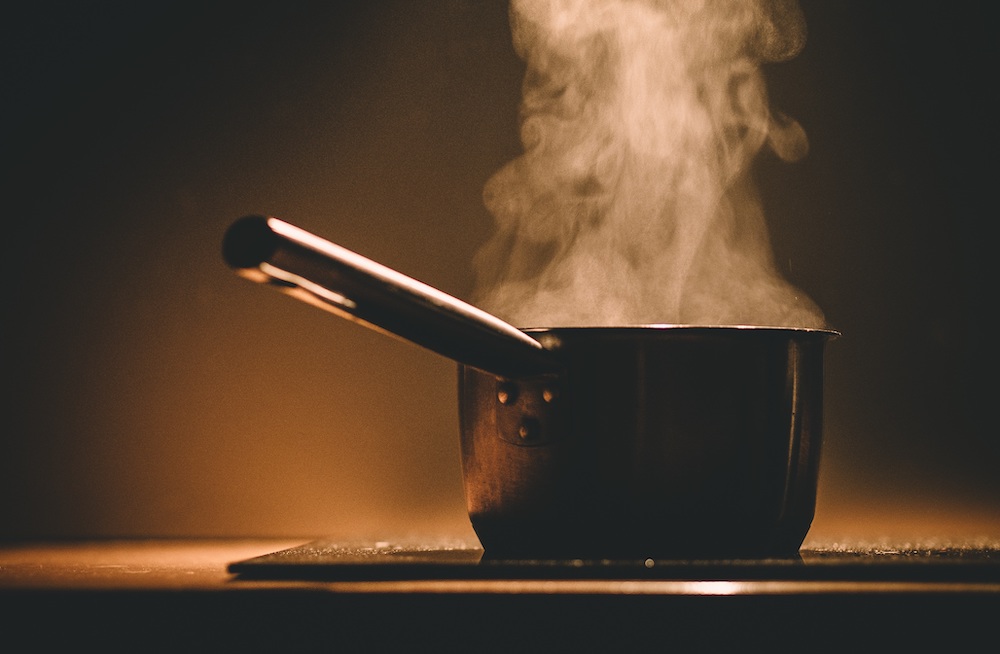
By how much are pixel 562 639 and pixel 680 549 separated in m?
0.11

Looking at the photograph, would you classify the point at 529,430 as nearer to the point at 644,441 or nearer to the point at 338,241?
the point at 644,441

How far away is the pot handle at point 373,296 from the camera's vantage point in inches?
14.5

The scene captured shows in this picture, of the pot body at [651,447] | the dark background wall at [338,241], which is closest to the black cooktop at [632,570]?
the pot body at [651,447]

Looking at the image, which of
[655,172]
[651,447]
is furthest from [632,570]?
[655,172]

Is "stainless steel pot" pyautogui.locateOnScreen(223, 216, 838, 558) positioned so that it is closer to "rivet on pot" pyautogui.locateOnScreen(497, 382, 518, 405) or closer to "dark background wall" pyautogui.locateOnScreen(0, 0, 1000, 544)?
"rivet on pot" pyautogui.locateOnScreen(497, 382, 518, 405)

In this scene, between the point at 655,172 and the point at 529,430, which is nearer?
the point at 529,430

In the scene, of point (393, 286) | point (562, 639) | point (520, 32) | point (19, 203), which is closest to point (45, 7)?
point (19, 203)

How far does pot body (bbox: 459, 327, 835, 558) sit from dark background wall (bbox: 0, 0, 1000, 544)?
0.32 metres

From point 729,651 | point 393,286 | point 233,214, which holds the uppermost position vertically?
point 233,214

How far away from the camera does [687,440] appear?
0.49m

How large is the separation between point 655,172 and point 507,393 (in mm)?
359

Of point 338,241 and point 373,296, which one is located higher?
point 338,241

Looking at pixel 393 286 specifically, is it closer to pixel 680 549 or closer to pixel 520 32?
pixel 680 549

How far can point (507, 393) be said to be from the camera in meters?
0.52
